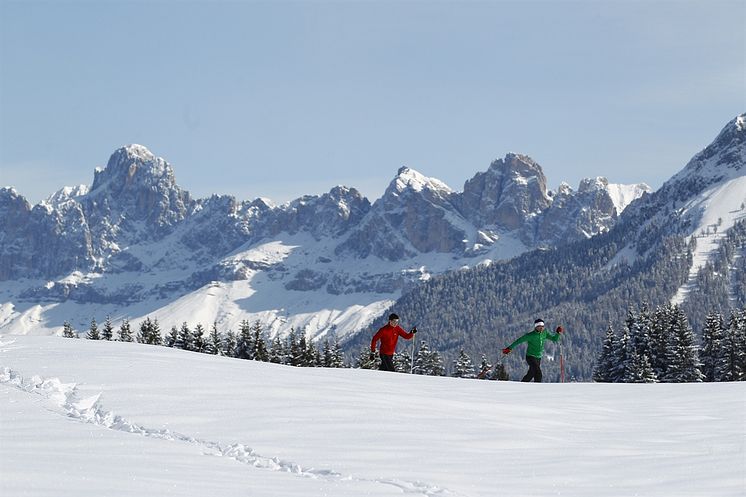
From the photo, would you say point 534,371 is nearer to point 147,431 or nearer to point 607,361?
point 147,431

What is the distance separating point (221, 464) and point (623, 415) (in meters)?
7.94

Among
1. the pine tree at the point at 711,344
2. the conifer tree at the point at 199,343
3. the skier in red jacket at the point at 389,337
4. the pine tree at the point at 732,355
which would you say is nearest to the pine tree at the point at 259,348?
the conifer tree at the point at 199,343

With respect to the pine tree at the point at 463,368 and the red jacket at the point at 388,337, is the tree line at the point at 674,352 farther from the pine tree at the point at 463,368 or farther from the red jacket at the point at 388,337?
the red jacket at the point at 388,337

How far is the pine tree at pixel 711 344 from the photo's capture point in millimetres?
55812

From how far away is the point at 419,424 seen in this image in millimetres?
12773

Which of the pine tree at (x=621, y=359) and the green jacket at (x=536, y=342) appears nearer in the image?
the green jacket at (x=536, y=342)

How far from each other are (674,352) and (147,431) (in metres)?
47.3

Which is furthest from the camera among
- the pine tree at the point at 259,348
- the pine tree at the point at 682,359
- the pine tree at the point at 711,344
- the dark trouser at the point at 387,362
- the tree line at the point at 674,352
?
the pine tree at the point at 259,348

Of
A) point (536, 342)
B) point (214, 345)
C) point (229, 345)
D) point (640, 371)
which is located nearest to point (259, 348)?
point (214, 345)

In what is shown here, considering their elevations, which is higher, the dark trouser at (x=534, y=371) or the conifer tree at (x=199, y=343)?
the conifer tree at (x=199, y=343)

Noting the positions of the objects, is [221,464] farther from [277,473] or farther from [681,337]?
[681,337]

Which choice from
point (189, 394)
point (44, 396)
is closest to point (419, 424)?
point (189, 394)

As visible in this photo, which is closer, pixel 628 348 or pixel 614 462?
pixel 614 462

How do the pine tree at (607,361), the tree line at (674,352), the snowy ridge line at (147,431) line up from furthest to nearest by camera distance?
the pine tree at (607,361) → the tree line at (674,352) → the snowy ridge line at (147,431)
